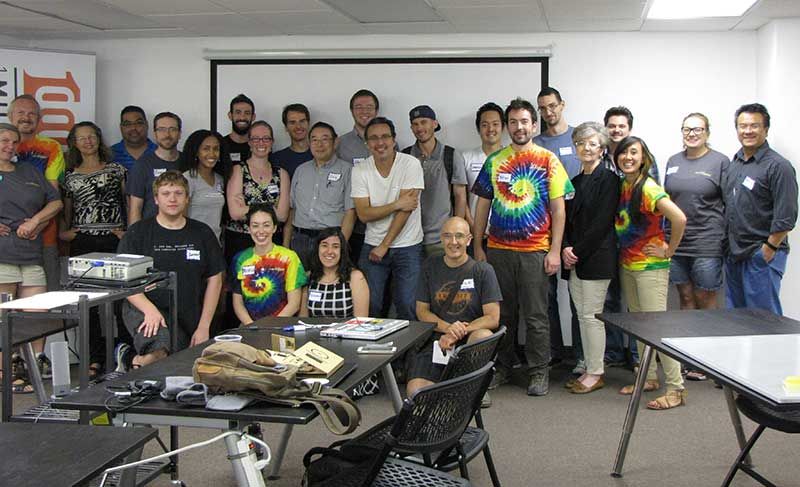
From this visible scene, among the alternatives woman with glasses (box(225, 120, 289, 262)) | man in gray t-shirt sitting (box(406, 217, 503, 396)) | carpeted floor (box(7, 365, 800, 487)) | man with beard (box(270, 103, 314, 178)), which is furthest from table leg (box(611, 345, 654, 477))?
man with beard (box(270, 103, 314, 178))

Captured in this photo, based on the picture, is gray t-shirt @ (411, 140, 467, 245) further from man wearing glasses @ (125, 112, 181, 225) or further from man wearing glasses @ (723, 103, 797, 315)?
man wearing glasses @ (723, 103, 797, 315)

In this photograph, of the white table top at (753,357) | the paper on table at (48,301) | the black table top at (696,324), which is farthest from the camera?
the black table top at (696,324)

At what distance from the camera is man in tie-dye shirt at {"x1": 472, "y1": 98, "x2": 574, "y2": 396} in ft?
16.5

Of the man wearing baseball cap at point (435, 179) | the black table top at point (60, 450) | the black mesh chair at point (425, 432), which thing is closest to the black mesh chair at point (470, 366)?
the black mesh chair at point (425, 432)

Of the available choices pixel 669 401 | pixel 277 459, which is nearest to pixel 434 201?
pixel 669 401

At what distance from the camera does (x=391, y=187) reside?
522 cm

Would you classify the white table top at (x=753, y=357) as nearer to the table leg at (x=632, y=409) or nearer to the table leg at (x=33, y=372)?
the table leg at (x=632, y=409)

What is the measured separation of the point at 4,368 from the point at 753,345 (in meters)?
2.68

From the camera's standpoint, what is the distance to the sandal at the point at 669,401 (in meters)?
4.70

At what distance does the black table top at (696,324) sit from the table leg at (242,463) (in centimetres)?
148

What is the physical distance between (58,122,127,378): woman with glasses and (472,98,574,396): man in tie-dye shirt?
2.62 meters

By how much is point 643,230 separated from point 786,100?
5.08 ft

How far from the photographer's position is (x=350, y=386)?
99.3 inches

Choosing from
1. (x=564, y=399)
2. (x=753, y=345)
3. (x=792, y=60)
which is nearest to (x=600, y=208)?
(x=564, y=399)
